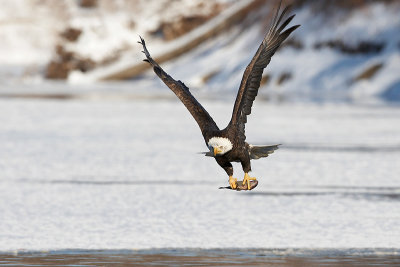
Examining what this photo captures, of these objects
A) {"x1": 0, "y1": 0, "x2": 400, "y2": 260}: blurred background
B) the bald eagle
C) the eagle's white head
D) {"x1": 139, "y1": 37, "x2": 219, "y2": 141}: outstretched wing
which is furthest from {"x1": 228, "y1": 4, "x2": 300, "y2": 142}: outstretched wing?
{"x1": 0, "y1": 0, "x2": 400, "y2": 260}: blurred background

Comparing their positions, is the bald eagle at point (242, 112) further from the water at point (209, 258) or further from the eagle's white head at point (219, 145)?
the water at point (209, 258)

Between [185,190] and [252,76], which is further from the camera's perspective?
[185,190]

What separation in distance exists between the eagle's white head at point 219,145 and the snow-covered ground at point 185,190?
1.53m

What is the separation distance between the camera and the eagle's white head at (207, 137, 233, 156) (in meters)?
14.2

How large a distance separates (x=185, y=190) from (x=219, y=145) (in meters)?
6.90

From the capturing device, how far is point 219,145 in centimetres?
1432

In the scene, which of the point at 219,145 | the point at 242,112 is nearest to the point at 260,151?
the point at 242,112

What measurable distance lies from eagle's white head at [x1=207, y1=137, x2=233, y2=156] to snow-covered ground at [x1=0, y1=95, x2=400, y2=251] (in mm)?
1525

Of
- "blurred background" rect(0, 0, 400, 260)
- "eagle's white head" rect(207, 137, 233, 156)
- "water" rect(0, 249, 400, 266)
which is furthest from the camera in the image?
"blurred background" rect(0, 0, 400, 260)

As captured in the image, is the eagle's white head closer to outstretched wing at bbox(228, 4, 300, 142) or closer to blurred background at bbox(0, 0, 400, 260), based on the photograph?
outstretched wing at bbox(228, 4, 300, 142)

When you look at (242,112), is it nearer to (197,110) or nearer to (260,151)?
(197,110)

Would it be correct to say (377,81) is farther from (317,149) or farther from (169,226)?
(169,226)

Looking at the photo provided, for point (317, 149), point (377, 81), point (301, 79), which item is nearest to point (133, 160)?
point (317, 149)

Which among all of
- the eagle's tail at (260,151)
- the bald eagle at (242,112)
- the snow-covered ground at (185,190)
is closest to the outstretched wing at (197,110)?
the bald eagle at (242,112)
